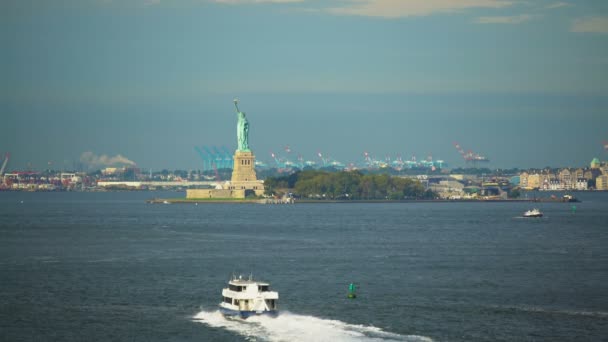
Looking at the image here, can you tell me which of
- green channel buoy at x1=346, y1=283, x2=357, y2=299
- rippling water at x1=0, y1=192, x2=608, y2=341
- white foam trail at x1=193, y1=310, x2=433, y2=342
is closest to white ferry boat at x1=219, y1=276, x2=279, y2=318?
white foam trail at x1=193, y1=310, x2=433, y2=342

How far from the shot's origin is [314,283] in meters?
61.1

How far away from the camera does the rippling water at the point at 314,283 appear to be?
1778 inches

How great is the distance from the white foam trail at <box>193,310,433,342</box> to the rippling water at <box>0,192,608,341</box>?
0.08m

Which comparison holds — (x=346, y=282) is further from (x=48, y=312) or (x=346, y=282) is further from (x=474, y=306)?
(x=48, y=312)

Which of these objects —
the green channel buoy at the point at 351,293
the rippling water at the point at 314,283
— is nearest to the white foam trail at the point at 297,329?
the rippling water at the point at 314,283

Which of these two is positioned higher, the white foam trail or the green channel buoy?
the green channel buoy

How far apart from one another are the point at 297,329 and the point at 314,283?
55.6 ft

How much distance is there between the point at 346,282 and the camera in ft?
202

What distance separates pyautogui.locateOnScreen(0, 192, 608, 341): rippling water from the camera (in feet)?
148

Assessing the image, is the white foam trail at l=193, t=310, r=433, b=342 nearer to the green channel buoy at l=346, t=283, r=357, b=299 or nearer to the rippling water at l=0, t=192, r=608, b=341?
the rippling water at l=0, t=192, r=608, b=341

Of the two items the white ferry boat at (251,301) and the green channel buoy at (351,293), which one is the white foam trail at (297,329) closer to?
the white ferry boat at (251,301)

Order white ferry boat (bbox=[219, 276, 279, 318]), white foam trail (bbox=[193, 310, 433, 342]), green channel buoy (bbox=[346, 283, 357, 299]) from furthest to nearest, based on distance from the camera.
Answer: green channel buoy (bbox=[346, 283, 357, 299]) < white ferry boat (bbox=[219, 276, 279, 318]) < white foam trail (bbox=[193, 310, 433, 342])

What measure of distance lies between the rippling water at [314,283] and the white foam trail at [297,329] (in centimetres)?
8

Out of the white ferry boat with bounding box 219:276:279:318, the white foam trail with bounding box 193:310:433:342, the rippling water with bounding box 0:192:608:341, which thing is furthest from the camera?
the white ferry boat with bounding box 219:276:279:318
